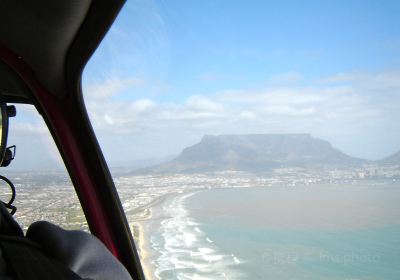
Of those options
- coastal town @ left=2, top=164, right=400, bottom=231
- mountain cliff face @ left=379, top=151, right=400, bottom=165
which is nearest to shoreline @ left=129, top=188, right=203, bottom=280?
coastal town @ left=2, top=164, right=400, bottom=231

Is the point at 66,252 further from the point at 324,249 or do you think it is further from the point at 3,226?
the point at 324,249

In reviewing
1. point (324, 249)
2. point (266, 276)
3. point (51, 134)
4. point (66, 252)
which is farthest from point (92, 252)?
point (51, 134)

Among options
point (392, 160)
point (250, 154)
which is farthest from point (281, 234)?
point (392, 160)

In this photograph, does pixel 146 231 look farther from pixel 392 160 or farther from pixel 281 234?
pixel 392 160

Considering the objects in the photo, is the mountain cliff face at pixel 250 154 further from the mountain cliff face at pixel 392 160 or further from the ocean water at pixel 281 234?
the mountain cliff face at pixel 392 160

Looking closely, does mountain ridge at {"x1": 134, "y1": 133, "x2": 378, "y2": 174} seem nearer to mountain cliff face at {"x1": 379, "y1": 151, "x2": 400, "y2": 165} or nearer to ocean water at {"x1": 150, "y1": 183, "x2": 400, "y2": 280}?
ocean water at {"x1": 150, "y1": 183, "x2": 400, "y2": 280}

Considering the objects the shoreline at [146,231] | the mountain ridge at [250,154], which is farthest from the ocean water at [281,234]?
the mountain ridge at [250,154]
